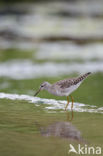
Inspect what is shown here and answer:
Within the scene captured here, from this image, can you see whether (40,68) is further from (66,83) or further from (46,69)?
(66,83)

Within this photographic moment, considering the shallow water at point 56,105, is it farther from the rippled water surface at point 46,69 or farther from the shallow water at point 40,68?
the shallow water at point 40,68

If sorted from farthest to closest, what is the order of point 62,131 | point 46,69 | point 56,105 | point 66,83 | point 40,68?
point 40,68 → point 46,69 → point 56,105 → point 66,83 → point 62,131

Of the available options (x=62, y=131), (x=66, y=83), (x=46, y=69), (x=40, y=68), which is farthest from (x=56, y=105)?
(x=40, y=68)

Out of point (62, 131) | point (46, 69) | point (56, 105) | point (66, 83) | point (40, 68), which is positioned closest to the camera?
point (62, 131)

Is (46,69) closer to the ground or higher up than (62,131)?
higher up

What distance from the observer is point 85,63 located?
20219mm

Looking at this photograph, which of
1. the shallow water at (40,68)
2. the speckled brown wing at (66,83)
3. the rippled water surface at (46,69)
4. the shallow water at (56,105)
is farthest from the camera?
the shallow water at (40,68)

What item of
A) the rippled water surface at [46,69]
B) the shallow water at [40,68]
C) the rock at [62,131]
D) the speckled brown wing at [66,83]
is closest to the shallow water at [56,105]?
the rippled water surface at [46,69]

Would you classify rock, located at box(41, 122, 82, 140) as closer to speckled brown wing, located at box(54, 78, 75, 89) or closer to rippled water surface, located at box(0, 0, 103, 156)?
rippled water surface, located at box(0, 0, 103, 156)

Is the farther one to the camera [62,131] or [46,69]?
[46,69]

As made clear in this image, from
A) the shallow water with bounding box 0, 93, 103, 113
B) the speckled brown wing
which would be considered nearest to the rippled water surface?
the shallow water with bounding box 0, 93, 103, 113

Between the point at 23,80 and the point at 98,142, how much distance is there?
910cm

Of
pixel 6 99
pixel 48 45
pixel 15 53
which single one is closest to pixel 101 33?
pixel 48 45

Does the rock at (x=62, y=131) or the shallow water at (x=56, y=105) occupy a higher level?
the shallow water at (x=56, y=105)
